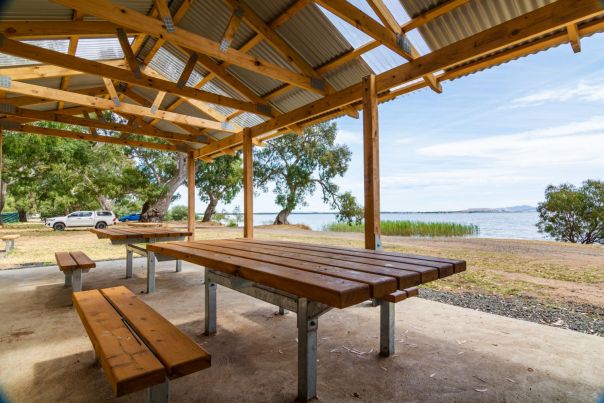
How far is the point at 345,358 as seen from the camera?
2.18 meters

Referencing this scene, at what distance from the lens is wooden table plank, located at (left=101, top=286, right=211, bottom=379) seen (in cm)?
115

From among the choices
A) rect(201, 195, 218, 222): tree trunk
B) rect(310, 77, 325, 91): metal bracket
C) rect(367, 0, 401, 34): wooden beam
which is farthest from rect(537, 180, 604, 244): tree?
rect(201, 195, 218, 222): tree trunk

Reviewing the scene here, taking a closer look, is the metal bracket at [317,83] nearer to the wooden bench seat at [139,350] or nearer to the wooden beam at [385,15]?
the wooden beam at [385,15]

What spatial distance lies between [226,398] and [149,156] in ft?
59.0

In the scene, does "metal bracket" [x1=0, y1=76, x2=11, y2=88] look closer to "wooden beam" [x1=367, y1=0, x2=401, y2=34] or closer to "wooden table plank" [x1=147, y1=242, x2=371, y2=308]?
"wooden table plank" [x1=147, y1=242, x2=371, y2=308]

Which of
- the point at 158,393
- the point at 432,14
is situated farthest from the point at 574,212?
the point at 158,393

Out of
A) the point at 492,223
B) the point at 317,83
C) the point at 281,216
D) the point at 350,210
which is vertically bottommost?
the point at 492,223

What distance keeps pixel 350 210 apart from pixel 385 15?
16.7 metres

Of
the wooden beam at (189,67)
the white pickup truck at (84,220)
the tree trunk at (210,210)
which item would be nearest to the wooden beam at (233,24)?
the wooden beam at (189,67)

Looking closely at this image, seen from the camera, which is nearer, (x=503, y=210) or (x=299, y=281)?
(x=299, y=281)

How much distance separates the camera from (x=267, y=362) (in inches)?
83.3

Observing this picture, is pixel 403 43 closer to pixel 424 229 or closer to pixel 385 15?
pixel 385 15

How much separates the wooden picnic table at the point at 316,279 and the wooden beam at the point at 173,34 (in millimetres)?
2190

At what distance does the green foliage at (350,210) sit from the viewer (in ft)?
64.1
